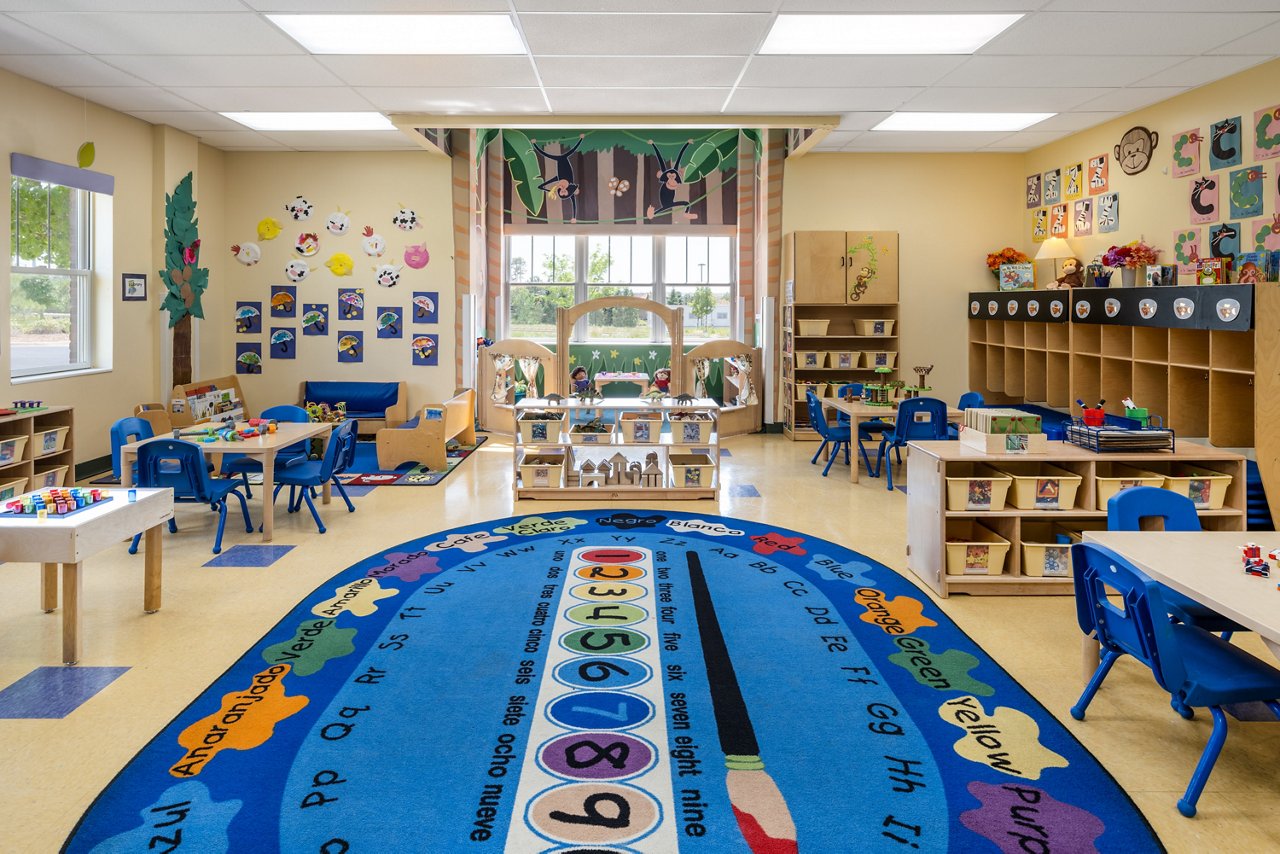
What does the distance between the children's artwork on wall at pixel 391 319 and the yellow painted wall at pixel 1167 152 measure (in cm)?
787

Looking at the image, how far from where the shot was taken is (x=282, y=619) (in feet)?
16.1

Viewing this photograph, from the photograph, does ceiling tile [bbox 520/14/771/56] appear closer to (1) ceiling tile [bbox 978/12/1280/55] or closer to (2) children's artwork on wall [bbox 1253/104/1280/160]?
(1) ceiling tile [bbox 978/12/1280/55]

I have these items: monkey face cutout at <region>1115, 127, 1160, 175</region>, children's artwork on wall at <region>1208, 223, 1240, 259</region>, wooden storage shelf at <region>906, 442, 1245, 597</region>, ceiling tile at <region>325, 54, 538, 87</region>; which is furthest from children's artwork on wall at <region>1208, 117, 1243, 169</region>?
ceiling tile at <region>325, 54, 538, 87</region>

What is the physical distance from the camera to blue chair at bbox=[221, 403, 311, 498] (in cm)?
709

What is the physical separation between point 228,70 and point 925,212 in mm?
7976

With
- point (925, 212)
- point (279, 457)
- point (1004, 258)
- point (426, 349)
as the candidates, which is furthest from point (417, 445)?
point (1004, 258)

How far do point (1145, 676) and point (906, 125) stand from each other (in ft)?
22.5

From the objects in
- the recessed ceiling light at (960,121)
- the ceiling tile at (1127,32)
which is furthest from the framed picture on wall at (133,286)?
the ceiling tile at (1127,32)

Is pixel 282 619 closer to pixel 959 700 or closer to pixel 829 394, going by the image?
pixel 959 700

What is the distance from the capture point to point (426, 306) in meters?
11.5

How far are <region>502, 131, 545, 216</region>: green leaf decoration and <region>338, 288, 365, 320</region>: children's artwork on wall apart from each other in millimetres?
2653

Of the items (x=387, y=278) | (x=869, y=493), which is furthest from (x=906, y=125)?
(x=387, y=278)

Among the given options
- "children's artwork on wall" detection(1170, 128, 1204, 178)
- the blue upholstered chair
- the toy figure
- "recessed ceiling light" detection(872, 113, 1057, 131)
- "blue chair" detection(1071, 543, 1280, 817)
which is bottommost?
"blue chair" detection(1071, 543, 1280, 817)

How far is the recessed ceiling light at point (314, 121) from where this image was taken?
9234 millimetres
